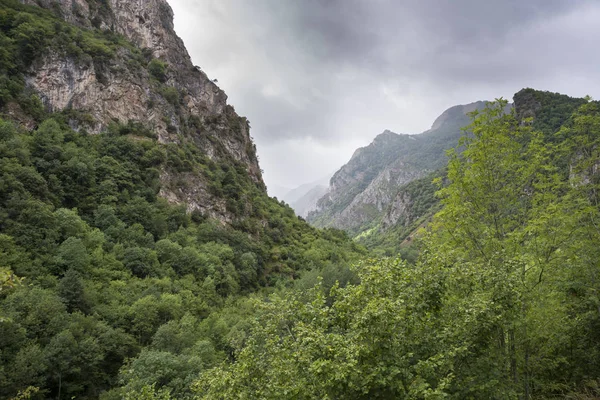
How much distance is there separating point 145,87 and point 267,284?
50741mm

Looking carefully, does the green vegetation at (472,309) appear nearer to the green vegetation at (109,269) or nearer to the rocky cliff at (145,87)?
the green vegetation at (109,269)

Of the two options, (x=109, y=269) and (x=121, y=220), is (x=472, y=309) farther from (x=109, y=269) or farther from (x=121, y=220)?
(x=121, y=220)

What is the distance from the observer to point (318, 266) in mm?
67062

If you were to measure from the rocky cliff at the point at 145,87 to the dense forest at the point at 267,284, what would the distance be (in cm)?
245

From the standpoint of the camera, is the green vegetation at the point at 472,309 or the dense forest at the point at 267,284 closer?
the green vegetation at the point at 472,309

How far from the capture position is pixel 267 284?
195 ft

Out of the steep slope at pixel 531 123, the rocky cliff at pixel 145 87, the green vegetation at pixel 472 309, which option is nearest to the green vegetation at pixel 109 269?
the rocky cliff at pixel 145 87

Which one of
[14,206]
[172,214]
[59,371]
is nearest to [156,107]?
[172,214]

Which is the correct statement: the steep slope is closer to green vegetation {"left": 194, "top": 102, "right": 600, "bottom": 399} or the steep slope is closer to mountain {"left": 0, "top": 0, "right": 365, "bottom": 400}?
mountain {"left": 0, "top": 0, "right": 365, "bottom": 400}

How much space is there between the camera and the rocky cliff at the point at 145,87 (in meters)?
54.8

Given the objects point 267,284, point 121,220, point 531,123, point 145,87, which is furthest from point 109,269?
point 531,123

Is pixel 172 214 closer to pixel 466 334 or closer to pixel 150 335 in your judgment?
pixel 150 335

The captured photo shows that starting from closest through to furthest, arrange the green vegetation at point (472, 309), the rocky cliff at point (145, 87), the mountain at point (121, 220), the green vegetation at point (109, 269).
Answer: the green vegetation at point (472, 309) < the green vegetation at point (109, 269) < the mountain at point (121, 220) < the rocky cliff at point (145, 87)

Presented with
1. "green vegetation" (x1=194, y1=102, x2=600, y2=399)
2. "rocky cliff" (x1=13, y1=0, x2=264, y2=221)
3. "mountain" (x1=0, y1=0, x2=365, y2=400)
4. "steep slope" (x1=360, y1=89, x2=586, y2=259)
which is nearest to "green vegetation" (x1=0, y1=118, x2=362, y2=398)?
"mountain" (x1=0, y1=0, x2=365, y2=400)
